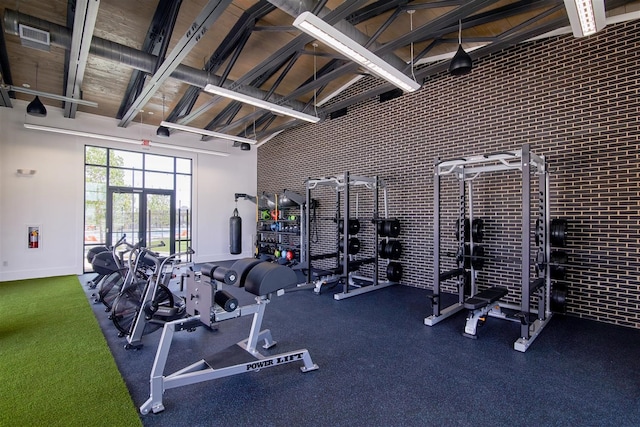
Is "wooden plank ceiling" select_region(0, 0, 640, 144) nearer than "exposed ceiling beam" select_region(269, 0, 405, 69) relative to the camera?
No

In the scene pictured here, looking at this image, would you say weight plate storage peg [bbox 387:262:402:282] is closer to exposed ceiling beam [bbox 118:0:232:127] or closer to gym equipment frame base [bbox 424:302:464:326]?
gym equipment frame base [bbox 424:302:464:326]

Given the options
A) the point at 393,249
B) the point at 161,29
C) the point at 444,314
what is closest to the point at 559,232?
the point at 444,314

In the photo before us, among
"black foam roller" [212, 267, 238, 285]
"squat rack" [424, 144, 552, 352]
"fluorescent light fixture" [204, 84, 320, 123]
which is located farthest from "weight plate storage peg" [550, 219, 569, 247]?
"fluorescent light fixture" [204, 84, 320, 123]

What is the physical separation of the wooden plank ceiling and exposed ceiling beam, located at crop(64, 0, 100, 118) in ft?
0.50

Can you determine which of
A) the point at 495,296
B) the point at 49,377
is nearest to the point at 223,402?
the point at 49,377

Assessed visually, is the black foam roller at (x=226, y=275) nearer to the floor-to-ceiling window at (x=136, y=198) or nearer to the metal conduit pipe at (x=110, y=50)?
the metal conduit pipe at (x=110, y=50)

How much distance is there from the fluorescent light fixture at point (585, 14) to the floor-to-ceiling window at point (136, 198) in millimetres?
8354

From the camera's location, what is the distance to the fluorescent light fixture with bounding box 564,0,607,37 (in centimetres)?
280

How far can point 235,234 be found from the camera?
32.5ft

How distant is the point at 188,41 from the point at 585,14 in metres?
4.49

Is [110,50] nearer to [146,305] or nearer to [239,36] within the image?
[239,36]

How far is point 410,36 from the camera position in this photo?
4.41 m

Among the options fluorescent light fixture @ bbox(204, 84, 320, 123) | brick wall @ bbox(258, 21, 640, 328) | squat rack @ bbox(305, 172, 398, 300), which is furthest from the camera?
squat rack @ bbox(305, 172, 398, 300)

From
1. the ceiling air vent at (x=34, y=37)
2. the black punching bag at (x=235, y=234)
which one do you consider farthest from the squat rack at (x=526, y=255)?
the black punching bag at (x=235, y=234)
